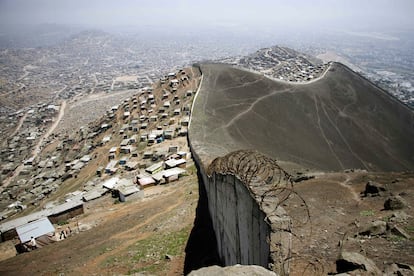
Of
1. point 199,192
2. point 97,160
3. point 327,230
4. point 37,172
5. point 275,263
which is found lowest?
point 37,172

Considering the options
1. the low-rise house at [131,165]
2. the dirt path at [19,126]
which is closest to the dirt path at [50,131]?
the dirt path at [19,126]

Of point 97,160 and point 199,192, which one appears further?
point 97,160

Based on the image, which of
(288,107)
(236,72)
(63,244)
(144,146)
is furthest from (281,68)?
(63,244)

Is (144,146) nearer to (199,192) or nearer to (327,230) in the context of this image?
(199,192)

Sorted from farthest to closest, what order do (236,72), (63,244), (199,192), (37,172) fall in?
(236,72) < (37,172) < (199,192) < (63,244)

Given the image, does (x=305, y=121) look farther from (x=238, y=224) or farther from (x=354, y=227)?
(x=238, y=224)

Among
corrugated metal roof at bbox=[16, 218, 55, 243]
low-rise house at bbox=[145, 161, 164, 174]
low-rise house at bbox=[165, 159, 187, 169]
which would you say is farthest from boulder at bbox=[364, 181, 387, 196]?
corrugated metal roof at bbox=[16, 218, 55, 243]

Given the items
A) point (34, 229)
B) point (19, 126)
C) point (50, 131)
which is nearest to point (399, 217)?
point (34, 229)
